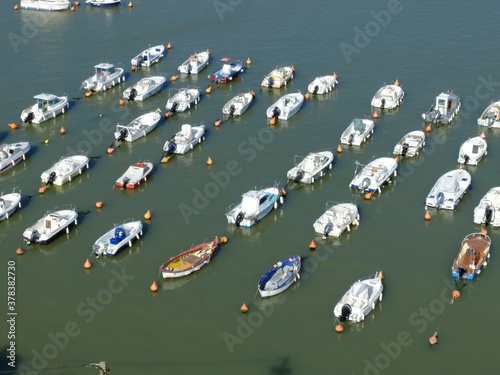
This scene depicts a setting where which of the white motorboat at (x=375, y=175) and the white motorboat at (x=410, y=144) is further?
the white motorboat at (x=410, y=144)

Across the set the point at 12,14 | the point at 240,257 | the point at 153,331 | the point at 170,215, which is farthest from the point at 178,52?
the point at 153,331

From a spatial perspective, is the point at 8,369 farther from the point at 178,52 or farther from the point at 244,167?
the point at 178,52

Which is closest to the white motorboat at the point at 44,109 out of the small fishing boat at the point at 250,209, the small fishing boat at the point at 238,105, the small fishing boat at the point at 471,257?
the small fishing boat at the point at 238,105

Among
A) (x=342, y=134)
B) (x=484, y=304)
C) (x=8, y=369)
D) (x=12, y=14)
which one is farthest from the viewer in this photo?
(x=12, y=14)

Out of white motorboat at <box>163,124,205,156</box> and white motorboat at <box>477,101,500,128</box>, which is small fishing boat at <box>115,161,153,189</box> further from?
white motorboat at <box>477,101,500,128</box>

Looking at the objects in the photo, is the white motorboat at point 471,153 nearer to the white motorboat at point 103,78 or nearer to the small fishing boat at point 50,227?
the small fishing boat at point 50,227

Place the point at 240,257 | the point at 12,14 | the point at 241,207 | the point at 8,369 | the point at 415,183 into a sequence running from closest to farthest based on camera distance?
the point at 8,369 → the point at 240,257 → the point at 241,207 → the point at 415,183 → the point at 12,14
